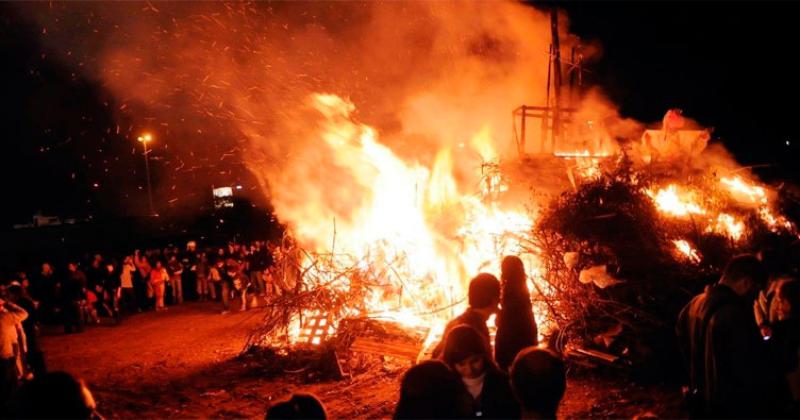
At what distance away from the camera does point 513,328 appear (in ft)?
13.6

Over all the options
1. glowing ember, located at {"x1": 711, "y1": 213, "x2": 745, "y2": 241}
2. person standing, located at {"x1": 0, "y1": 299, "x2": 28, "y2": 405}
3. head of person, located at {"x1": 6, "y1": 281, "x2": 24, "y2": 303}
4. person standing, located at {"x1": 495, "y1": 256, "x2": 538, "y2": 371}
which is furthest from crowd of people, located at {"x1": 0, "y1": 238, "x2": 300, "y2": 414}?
glowing ember, located at {"x1": 711, "y1": 213, "x2": 745, "y2": 241}

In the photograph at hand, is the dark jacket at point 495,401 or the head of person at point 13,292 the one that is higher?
the head of person at point 13,292

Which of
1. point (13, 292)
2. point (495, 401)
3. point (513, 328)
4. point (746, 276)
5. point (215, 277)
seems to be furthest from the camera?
point (215, 277)

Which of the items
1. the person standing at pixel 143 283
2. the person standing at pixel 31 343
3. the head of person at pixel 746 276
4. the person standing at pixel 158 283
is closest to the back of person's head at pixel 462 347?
the head of person at pixel 746 276

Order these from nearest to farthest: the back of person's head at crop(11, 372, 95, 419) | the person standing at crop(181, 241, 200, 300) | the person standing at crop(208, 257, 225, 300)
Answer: the back of person's head at crop(11, 372, 95, 419) → the person standing at crop(208, 257, 225, 300) → the person standing at crop(181, 241, 200, 300)

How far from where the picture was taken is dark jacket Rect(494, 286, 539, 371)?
4102 millimetres

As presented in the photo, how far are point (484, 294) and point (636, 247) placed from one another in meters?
4.43

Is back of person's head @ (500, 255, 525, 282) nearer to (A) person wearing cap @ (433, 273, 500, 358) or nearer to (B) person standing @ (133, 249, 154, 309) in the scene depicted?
(A) person wearing cap @ (433, 273, 500, 358)

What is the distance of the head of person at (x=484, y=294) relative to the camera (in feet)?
12.7

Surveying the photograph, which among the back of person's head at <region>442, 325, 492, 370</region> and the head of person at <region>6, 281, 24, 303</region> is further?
the head of person at <region>6, 281, 24, 303</region>

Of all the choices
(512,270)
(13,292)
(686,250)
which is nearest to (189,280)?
(13,292)

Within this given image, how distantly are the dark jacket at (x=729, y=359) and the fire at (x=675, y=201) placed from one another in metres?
5.59

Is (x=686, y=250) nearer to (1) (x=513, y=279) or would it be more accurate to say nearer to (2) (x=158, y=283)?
(1) (x=513, y=279)

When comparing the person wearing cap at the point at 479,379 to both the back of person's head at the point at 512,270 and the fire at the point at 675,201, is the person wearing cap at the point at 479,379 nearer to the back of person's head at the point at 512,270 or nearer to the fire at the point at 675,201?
the back of person's head at the point at 512,270
